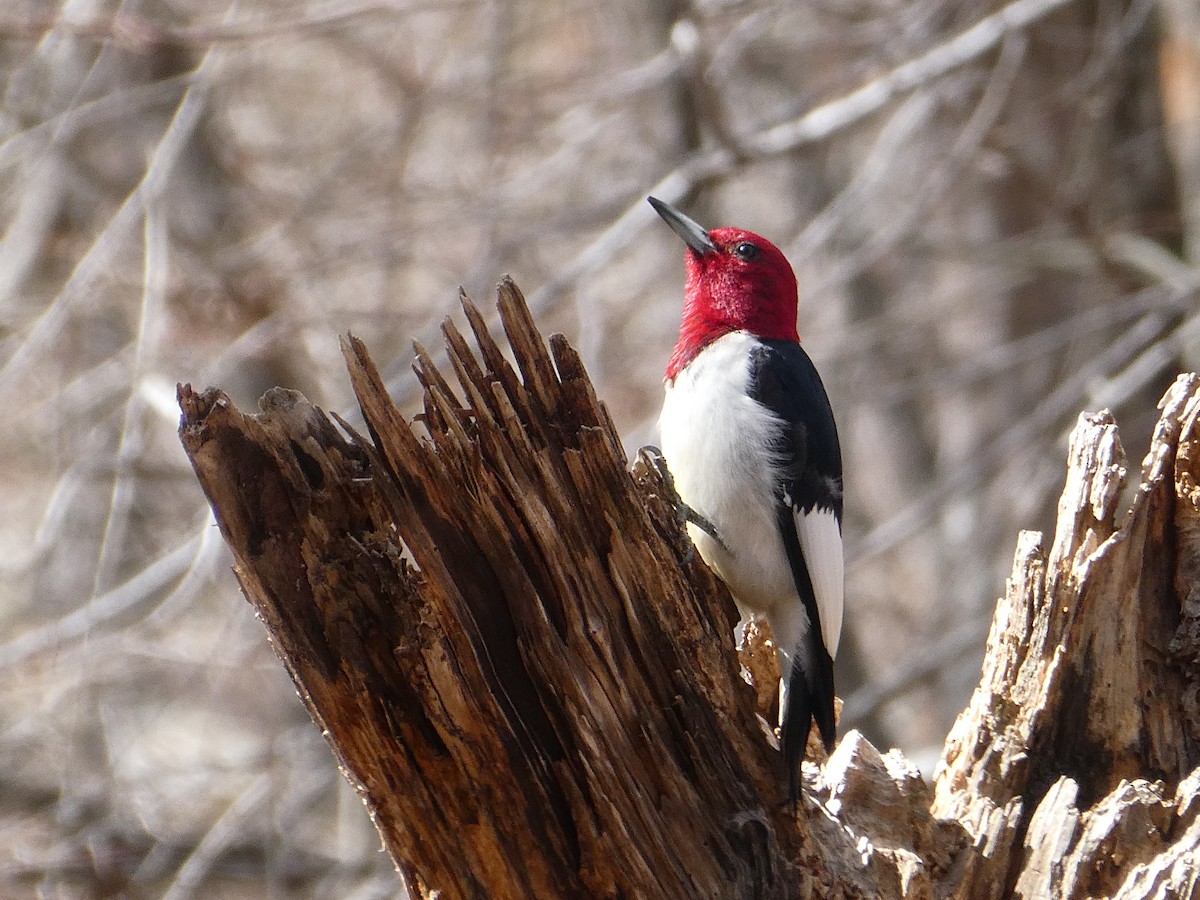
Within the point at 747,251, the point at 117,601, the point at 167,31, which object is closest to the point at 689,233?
the point at 747,251

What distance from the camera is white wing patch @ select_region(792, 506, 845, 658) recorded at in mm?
3977

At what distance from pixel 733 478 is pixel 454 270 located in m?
4.70

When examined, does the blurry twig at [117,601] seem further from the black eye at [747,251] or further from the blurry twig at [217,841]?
the black eye at [747,251]

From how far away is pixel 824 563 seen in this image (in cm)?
405

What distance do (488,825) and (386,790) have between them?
0.22 m

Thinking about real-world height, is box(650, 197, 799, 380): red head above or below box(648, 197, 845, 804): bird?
above

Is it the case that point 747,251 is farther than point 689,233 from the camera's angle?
No

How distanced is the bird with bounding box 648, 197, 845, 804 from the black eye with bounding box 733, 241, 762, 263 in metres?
0.33

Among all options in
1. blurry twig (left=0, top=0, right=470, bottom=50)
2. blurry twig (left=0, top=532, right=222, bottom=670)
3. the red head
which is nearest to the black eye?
the red head

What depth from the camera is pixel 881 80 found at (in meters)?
6.33

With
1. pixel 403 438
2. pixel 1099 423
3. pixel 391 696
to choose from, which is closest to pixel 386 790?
pixel 391 696

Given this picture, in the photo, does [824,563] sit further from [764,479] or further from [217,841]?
[217,841]

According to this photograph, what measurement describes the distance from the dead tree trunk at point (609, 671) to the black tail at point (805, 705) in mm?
90

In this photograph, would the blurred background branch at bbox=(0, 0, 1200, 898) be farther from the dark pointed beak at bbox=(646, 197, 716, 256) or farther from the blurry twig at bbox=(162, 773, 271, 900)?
the dark pointed beak at bbox=(646, 197, 716, 256)
